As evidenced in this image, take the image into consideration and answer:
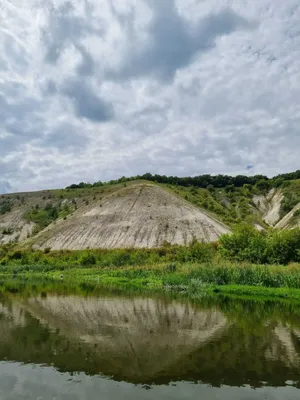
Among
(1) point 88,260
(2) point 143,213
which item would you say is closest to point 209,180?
(2) point 143,213

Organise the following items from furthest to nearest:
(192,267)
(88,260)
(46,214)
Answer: (46,214) < (88,260) < (192,267)

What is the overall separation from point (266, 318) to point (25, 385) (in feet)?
51.4

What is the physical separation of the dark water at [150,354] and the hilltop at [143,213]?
196ft

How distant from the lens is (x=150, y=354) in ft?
48.7

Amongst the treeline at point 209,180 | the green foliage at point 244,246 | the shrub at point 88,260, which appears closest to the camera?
the green foliage at point 244,246

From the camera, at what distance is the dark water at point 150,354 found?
11.2 metres

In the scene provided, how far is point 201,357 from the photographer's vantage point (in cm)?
1441

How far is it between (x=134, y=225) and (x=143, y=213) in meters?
5.09

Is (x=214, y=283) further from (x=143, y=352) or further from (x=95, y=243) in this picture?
(x=95, y=243)

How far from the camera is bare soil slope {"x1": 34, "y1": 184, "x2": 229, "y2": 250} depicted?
85062 millimetres

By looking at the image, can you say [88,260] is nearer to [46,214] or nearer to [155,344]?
[46,214]

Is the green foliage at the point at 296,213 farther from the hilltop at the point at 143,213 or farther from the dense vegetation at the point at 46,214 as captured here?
the dense vegetation at the point at 46,214

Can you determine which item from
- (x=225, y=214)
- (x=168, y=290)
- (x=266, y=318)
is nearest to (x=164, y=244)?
(x=225, y=214)

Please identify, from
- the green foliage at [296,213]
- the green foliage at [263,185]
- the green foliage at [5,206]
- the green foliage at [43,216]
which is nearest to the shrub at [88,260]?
the green foliage at [43,216]
